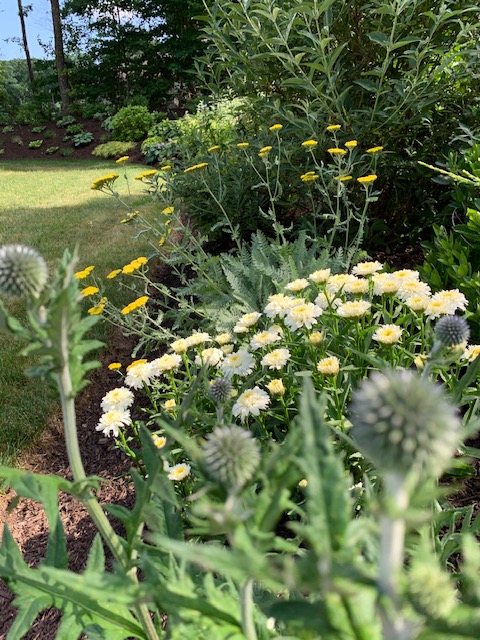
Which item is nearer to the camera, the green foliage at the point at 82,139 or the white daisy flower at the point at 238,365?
the white daisy flower at the point at 238,365

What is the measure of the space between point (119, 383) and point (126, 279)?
172 cm

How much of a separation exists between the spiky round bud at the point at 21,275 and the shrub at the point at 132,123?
15587 millimetres

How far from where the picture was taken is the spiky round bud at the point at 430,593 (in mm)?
497

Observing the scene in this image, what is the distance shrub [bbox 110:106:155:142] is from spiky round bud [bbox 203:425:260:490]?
1592 cm

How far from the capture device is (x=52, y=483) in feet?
2.88

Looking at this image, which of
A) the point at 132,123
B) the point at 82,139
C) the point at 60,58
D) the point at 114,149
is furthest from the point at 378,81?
the point at 60,58

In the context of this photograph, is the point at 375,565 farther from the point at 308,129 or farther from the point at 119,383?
the point at 308,129

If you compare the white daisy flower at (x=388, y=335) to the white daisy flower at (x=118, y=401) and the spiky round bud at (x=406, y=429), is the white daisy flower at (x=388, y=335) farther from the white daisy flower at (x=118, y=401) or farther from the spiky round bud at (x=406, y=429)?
the spiky round bud at (x=406, y=429)

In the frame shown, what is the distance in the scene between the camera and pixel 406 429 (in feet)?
1.58

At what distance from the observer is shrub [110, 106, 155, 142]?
1541 cm

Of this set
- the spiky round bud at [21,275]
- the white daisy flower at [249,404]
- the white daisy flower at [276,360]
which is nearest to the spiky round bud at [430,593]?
the spiky round bud at [21,275]

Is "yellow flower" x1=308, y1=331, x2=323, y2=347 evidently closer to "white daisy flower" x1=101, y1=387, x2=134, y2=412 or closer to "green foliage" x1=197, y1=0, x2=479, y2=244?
"white daisy flower" x1=101, y1=387, x2=134, y2=412

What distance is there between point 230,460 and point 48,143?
18457 millimetres

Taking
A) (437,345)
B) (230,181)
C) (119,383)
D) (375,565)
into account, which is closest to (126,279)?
(230,181)
